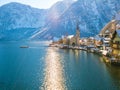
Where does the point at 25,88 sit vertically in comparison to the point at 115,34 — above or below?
below

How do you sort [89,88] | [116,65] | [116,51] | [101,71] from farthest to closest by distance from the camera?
[116,51] < [116,65] < [101,71] < [89,88]

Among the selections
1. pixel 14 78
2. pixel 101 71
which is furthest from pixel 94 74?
pixel 14 78

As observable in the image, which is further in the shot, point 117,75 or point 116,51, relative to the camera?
point 116,51

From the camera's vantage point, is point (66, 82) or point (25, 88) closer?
point (25, 88)

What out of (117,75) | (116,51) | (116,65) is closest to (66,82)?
(117,75)

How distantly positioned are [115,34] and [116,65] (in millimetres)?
16242

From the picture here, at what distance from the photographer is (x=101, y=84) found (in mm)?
72625

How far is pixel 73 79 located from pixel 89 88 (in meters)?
12.7

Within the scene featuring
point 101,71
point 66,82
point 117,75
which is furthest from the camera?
point 101,71

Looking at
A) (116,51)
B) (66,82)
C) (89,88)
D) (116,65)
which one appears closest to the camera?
(89,88)

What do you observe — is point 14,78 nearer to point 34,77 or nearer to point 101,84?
point 34,77

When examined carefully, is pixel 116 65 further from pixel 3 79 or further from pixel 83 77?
pixel 3 79

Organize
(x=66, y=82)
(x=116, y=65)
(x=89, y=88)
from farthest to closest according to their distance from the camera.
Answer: (x=116, y=65)
(x=66, y=82)
(x=89, y=88)

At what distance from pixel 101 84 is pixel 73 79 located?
11142mm
